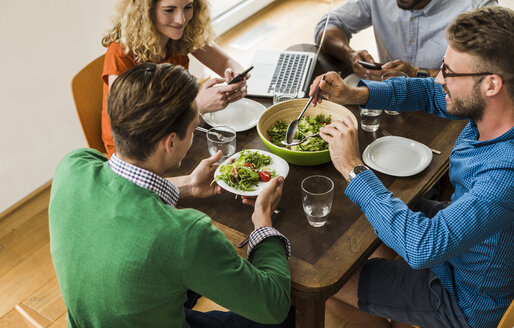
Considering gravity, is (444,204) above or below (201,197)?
below

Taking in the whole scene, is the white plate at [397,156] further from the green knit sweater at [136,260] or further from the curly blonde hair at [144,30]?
the curly blonde hair at [144,30]

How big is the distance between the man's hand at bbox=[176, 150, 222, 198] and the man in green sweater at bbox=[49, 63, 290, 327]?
0.96 feet

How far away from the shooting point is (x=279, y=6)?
534 cm

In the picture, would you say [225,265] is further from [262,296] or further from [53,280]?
[53,280]

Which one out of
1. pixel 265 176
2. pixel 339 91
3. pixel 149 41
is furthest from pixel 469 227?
pixel 149 41

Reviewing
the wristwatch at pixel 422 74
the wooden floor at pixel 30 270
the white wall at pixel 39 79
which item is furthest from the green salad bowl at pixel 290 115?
the white wall at pixel 39 79

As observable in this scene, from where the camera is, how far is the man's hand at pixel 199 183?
175 centimetres

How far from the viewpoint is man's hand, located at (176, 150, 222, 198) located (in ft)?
5.74

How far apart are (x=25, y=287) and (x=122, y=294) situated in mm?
1615

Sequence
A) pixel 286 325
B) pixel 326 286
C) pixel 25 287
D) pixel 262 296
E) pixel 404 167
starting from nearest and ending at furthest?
pixel 262 296 → pixel 326 286 → pixel 286 325 → pixel 404 167 → pixel 25 287

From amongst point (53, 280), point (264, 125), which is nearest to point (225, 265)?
point (264, 125)

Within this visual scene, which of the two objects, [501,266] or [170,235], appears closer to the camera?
[170,235]

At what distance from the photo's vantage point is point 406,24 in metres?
2.64

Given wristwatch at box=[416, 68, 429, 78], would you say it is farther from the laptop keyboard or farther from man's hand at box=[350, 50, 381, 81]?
the laptop keyboard
